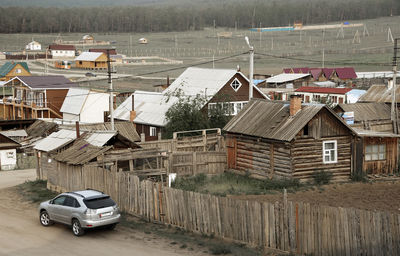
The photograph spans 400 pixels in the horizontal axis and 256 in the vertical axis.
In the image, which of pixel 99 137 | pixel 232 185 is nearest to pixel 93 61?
pixel 99 137

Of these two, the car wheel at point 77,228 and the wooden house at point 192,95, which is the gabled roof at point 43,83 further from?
the car wheel at point 77,228

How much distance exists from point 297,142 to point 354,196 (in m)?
4.88

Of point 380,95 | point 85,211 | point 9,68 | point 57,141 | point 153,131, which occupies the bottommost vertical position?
point 85,211

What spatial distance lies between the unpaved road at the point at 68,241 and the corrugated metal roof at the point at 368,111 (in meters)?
32.8

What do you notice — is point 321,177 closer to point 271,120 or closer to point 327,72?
point 271,120

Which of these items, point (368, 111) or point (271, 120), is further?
point (368, 111)

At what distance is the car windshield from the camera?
22402 millimetres

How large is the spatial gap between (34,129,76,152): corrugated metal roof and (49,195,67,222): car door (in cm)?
812

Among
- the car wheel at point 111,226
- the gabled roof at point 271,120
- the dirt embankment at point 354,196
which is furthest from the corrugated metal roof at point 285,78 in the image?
the car wheel at point 111,226

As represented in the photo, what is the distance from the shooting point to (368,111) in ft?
173

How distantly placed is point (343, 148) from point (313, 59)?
141 m

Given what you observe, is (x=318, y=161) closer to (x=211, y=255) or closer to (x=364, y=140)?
(x=364, y=140)

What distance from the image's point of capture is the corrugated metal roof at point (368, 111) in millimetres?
51781

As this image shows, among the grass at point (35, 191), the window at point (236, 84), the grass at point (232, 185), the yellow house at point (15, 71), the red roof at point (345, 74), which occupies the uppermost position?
the yellow house at point (15, 71)
